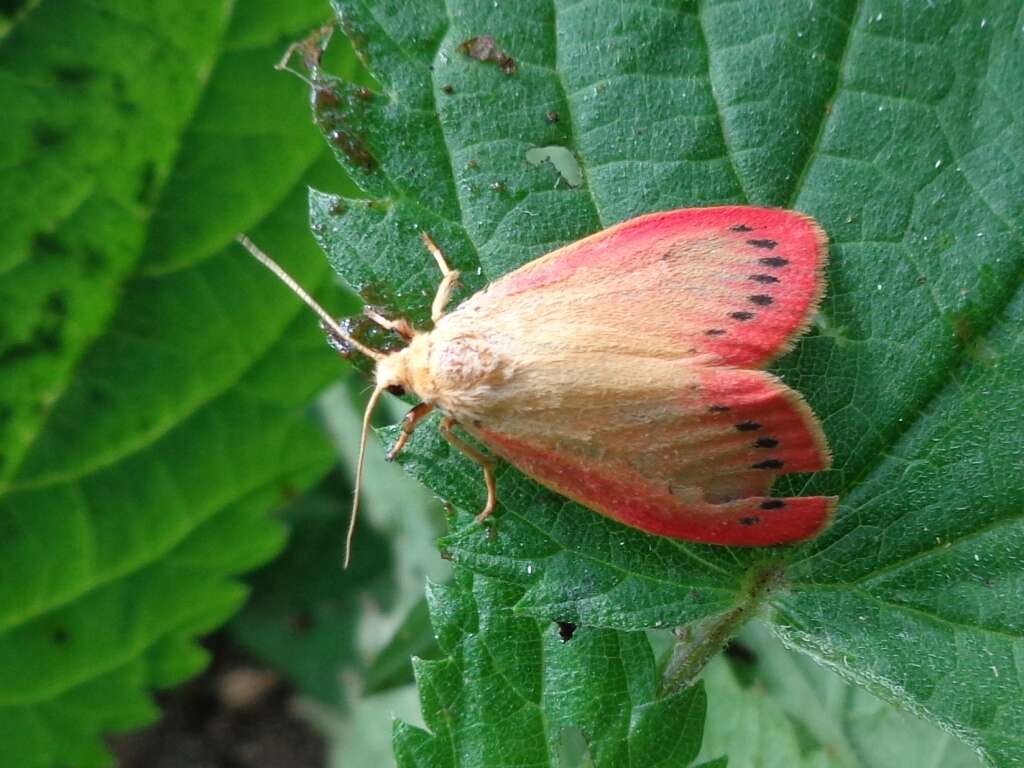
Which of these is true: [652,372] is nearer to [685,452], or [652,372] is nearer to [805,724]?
[685,452]

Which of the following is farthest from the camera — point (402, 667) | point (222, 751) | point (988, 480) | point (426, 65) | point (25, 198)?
point (222, 751)

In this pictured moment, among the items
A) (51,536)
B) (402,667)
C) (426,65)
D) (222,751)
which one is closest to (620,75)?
(426,65)

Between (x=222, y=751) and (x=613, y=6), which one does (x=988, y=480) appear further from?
(x=222, y=751)

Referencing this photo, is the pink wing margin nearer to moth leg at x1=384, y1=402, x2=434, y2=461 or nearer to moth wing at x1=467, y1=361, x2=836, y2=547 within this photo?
moth wing at x1=467, y1=361, x2=836, y2=547

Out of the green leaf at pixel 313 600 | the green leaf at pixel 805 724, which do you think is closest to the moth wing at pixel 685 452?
the green leaf at pixel 805 724

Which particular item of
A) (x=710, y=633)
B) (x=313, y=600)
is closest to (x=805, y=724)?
(x=710, y=633)

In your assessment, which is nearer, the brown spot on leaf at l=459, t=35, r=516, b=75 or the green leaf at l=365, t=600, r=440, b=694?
the brown spot on leaf at l=459, t=35, r=516, b=75

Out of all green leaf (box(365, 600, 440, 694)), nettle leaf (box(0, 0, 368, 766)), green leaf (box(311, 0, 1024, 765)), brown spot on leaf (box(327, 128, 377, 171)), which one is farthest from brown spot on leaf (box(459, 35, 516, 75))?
green leaf (box(365, 600, 440, 694))
